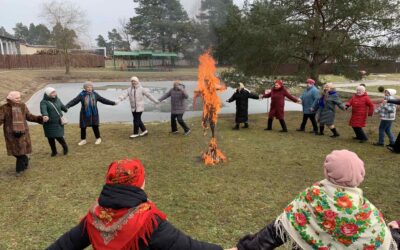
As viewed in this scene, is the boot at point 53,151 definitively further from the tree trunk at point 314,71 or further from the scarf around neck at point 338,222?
the tree trunk at point 314,71

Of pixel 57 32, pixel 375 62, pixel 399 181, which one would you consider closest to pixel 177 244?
pixel 399 181

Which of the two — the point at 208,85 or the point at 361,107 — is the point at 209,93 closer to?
the point at 208,85

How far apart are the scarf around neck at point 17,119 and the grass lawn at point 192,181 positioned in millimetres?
941

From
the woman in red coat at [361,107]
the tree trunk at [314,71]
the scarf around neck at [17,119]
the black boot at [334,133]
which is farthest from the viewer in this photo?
the tree trunk at [314,71]

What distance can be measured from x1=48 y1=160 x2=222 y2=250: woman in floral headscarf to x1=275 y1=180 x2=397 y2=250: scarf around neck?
30.7 inches

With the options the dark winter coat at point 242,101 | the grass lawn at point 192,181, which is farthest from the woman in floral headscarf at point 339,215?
the dark winter coat at point 242,101

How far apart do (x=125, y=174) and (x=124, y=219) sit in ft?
0.90

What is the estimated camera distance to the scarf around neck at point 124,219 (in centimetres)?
202

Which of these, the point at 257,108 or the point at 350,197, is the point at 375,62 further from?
the point at 350,197

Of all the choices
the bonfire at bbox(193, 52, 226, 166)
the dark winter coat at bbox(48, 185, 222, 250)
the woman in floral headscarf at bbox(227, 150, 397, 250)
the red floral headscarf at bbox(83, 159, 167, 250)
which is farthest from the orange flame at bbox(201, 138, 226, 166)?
the red floral headscarf at bbox(83, 159, 167, 250)

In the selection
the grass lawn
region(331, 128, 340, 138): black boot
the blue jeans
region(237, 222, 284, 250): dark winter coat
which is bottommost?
the grass lawn

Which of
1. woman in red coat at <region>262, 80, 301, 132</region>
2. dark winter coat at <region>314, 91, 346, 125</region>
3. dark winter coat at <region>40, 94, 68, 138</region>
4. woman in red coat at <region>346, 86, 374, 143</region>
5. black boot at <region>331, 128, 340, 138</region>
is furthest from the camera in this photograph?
woman in red coat at <region>262, 80, 301, 132</region>

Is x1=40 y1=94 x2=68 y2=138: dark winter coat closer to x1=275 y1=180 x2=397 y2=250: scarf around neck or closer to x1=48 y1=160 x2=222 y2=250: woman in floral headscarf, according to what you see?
x1=48 y1=160 x2=222 y2=250: woman in floral headscarf

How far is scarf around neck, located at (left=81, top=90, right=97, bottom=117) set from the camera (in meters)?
8.46
